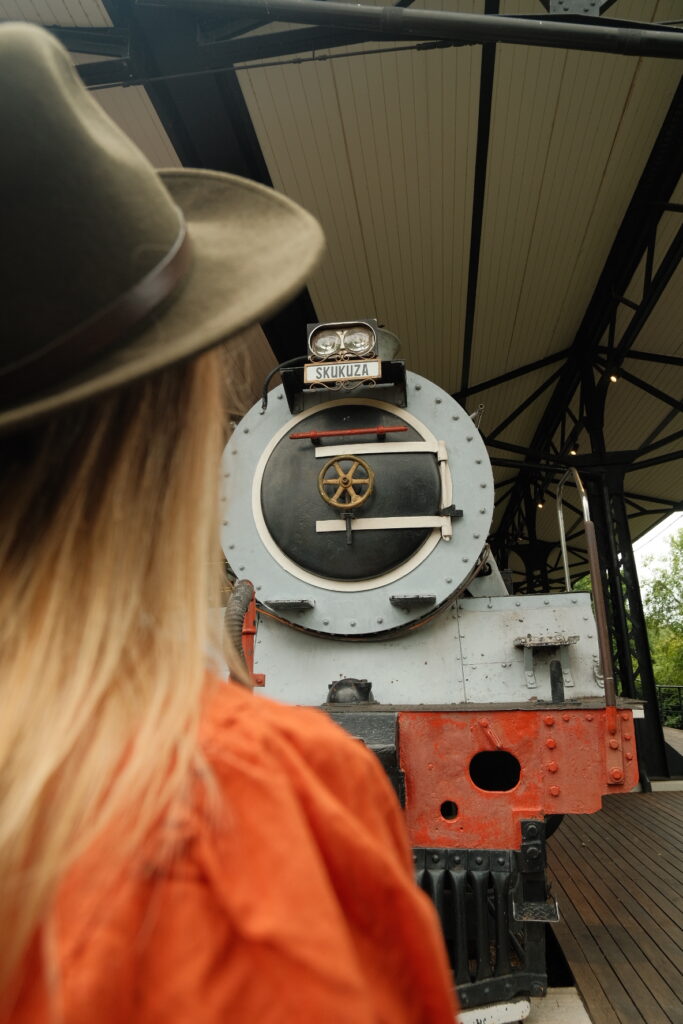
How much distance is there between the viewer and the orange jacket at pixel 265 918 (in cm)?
37

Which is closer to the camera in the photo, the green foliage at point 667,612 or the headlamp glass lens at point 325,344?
the headlamp glass lens at point 325,344

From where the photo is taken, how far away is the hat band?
19.3 inches

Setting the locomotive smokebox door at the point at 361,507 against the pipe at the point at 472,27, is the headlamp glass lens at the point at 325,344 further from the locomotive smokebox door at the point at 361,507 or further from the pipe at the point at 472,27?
the pipe at the point at 472,27

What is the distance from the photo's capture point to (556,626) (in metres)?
2.69

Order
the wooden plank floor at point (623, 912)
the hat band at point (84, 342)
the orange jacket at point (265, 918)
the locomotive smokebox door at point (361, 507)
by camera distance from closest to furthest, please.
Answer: the orange jacket at point (265, 918) → the hat band at point (84, 342) → the wooden plank floor at point (623, 912) → the locomotive smokebox door at point (361, 507)

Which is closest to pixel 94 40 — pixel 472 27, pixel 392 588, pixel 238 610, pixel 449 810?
pixel 472 27

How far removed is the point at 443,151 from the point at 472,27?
2542mm

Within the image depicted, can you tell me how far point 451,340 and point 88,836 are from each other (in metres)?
7.99

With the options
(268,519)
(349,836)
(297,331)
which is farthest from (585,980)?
(297,331)

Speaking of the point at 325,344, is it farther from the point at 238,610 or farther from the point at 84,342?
the point at 84,342

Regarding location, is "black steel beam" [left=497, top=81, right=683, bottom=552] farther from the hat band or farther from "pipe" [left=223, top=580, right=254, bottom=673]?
the hat band

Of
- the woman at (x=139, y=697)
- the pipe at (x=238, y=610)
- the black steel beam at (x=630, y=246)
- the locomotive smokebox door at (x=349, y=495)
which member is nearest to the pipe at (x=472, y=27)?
the locomotive smokebox door at (x=349, y=495)

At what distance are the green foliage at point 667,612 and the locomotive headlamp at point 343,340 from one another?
2496cm

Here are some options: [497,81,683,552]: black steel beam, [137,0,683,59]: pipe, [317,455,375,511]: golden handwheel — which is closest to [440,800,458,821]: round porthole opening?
[317,455,375,511]: golden handwheel
